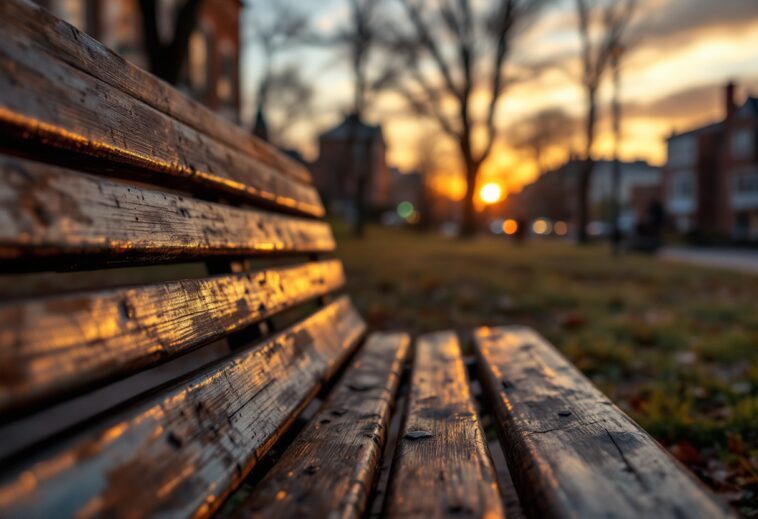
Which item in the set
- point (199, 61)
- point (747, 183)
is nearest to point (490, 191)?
point (747, 183)

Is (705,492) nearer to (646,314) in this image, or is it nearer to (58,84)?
(58,84)

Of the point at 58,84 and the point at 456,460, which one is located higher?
the point at 58,84

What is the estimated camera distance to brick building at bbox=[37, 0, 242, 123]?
521 inches

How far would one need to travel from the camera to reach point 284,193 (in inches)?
82.9

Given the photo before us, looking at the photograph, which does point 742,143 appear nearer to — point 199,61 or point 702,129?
point 702,129

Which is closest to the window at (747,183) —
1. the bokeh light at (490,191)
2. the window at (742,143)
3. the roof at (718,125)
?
the window at (742,143)

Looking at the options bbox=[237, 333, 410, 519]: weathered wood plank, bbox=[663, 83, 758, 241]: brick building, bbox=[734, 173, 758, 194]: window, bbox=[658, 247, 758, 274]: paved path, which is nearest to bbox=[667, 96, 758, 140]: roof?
bbox=[663, 83, 758, 241]: brick building

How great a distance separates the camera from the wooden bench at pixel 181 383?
715 mm

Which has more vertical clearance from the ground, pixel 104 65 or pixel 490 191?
pixel 490 191

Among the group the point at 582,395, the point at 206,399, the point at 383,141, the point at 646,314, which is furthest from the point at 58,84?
the point at 383,141

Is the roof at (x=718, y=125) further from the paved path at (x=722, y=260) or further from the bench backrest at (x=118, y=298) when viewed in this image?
the bench backrest at (x=118, y=298)

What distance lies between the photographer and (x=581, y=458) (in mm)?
1021

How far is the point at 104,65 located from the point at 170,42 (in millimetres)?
5532

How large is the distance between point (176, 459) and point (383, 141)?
227ft
